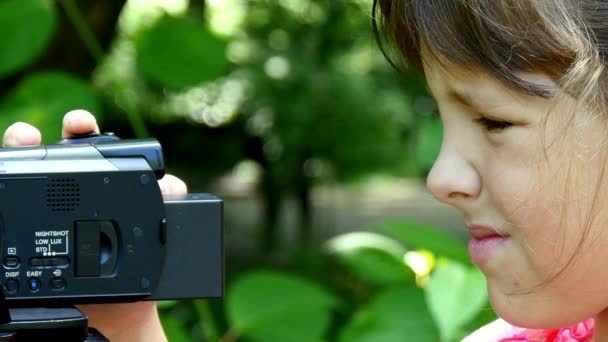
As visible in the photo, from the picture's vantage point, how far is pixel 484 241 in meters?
0.52

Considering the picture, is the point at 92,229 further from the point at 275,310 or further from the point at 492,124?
the point at 275,310

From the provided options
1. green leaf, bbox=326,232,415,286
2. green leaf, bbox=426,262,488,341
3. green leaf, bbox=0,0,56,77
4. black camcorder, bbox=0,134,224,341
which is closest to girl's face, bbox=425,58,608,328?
black camcorder, bbox=0,134,224,341

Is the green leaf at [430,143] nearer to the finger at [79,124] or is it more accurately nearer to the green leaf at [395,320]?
the green leaf at [395,320]

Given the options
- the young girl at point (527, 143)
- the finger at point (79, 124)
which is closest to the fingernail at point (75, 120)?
the finger at point (79, 124)

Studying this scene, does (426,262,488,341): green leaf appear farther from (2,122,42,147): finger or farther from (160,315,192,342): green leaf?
(2,122,42,147): finger

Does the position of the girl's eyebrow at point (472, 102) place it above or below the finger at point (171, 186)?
above

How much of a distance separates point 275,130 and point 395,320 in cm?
139

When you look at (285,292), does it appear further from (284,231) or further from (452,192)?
(284,231)

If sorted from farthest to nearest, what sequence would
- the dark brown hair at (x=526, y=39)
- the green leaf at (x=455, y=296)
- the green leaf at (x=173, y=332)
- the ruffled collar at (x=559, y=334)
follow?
1. the green leaf at (x=173, y=332)
2. the green leaf at (x=455, y=296)
3. the ruffled collar at (x=559, y=334)
4. the dark brown hair at (x=526, y=39)

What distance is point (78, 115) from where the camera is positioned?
649mm

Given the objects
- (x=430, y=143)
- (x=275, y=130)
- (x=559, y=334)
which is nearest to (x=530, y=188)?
(x=559, y=334)

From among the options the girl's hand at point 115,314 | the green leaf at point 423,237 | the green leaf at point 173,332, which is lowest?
the green leaf at point 173,332

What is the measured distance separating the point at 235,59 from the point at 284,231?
1.41 metres

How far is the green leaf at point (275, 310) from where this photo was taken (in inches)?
41.3
